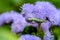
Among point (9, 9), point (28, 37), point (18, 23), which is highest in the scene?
point (9, 9)

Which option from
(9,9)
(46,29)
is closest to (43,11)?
(46,29)

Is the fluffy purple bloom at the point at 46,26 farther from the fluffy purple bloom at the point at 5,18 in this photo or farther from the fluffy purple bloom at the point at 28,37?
the fluffy purple bloom at the point at 5,18

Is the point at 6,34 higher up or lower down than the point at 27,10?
lower down

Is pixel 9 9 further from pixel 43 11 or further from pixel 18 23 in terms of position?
pixel 43 11

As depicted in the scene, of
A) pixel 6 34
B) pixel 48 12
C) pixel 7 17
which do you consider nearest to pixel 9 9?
pixel 7 17

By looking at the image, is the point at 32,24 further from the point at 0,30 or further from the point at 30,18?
the point at 0,30

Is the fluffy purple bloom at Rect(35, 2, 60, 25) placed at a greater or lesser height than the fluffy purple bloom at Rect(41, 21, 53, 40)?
greater

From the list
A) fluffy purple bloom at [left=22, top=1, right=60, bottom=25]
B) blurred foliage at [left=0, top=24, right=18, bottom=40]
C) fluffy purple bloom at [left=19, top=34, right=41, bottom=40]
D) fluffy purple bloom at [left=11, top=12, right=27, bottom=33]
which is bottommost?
fluffy purple bloom at [left=19, top=34, right=41, bottom=40]

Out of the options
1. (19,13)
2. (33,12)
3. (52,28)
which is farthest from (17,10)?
(52,28)

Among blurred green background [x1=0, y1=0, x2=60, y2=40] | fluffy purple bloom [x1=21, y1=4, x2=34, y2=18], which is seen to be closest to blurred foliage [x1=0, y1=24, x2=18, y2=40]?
blurred green background [x1=0, y1=0, x2=60, y2=40]

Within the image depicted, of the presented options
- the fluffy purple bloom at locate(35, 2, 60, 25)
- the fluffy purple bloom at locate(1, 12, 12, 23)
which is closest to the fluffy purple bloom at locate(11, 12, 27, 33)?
the fluffy purple bloom at locate(1, 12, 12, 23)

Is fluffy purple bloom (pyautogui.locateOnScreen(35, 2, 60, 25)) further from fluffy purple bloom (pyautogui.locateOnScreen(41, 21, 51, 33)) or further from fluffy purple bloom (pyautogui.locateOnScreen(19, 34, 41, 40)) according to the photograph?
fluffy purple bloom (pyautogui.locateOnScreen(19, 34, 41, 40))
